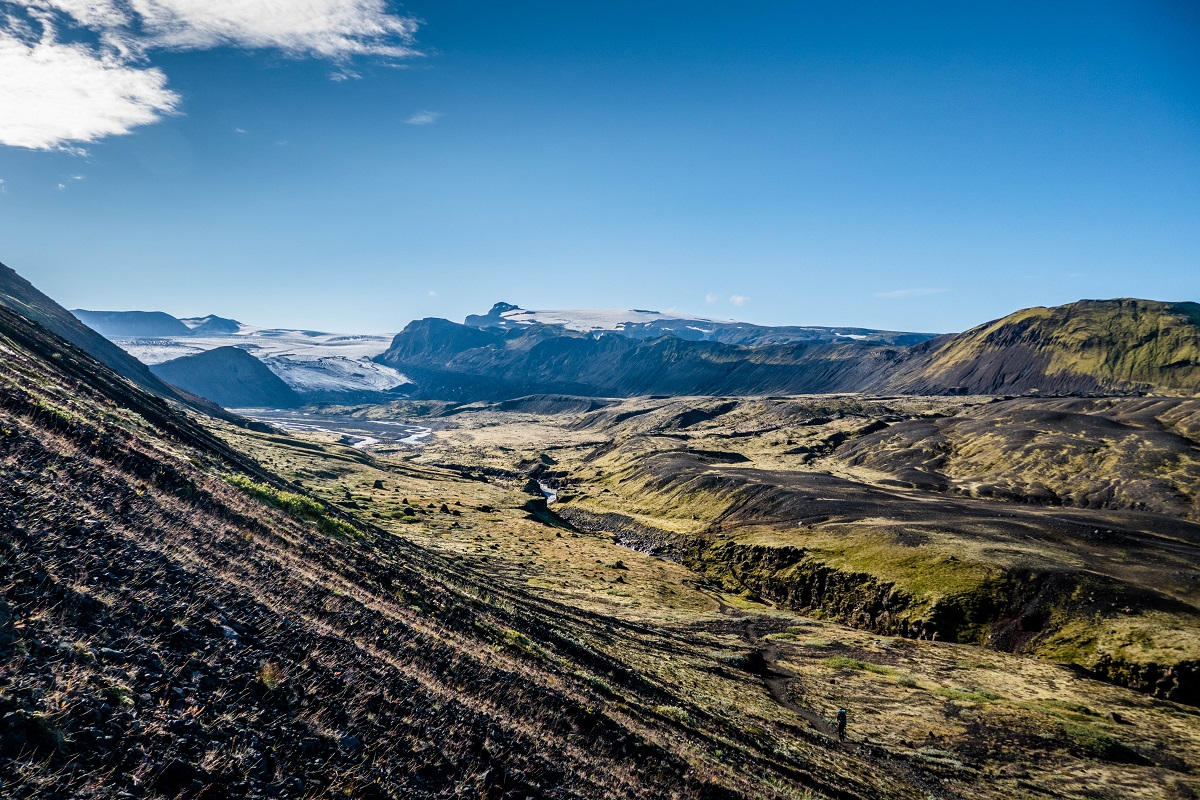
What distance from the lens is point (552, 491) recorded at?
18700 cm

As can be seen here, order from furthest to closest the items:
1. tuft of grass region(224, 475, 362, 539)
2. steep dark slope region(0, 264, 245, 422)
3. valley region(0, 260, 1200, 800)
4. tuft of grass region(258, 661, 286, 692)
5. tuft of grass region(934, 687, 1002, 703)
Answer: steep dark slope region(0, 264, 245, 422)
tuft of grass region(934, 687, 1002, 703)
tuft of grass region(224, 475, 362, 539)
tuft of grass region(258, 661, 286, 692)
valley region(0, 260, 1200, 800)

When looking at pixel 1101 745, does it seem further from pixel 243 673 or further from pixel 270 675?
pixel 243 673

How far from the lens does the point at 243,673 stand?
12.9 meters

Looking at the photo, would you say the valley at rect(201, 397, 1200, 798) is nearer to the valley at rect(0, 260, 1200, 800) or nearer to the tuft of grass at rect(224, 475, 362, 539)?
the valley at rect(0, 260, 1200, 800)

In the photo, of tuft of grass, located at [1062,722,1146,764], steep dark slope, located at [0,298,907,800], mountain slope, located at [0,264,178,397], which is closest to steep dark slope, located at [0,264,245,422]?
mountain slope, located at [0,264,178,397]

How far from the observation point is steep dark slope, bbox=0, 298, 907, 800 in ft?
31.9

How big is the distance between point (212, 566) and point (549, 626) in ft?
90.0

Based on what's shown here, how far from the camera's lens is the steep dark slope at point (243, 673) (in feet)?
31.9

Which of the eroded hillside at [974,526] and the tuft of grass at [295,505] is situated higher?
the tuft of grass at [295,505]

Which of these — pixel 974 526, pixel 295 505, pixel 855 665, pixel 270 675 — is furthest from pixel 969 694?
Result: pixel 270 675

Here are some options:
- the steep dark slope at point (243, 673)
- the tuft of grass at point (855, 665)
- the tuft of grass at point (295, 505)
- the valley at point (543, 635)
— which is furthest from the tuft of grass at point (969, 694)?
the tuft of grass at point (295, 505)

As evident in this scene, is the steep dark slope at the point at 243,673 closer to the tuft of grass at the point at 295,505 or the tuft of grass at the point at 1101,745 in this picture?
the tuft of grass at the point at 295,505

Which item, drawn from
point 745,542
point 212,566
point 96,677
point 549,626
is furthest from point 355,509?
point 96,677

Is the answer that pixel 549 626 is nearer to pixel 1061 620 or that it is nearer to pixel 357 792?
pixel 357 792
